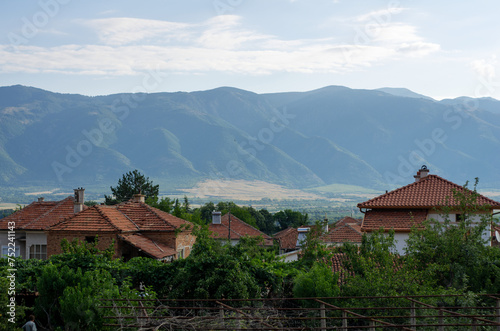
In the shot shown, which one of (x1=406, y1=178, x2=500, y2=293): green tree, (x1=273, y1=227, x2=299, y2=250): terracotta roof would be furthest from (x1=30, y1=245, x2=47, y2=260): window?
(x1=273, y1=227, x2=299, y2=250): terracotta roof

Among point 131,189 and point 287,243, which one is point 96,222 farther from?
point 131,189

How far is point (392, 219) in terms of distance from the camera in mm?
31172

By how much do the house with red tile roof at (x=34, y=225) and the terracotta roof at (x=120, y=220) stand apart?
3414mm

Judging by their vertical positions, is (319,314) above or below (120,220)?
below

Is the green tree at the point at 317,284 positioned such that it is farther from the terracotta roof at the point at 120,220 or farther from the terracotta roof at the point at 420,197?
the terracotta roof at the point at 420,197

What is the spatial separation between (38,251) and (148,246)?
28.4 feet

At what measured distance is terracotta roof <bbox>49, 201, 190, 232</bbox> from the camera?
99.5 ft

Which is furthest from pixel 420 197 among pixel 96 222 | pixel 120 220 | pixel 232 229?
pixel 232 229

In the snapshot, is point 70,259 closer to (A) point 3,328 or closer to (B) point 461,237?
(A) point 3,328

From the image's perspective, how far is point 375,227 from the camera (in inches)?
1198

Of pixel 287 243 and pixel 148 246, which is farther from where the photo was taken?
pixel 287 243

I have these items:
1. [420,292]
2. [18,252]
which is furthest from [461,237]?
[18,252]

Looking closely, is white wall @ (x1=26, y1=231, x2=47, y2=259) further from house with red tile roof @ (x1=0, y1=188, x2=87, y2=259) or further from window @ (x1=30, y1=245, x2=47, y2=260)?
window @ (x1=30, y1=245, x2=47, y2=260)

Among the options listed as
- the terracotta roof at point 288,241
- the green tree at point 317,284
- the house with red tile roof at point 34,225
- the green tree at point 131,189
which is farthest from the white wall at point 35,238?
the green tree at point 131,189
